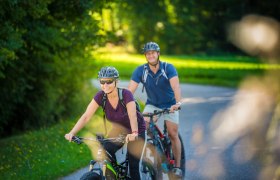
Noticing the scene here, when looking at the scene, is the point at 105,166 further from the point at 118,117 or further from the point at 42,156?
the point at 42,156

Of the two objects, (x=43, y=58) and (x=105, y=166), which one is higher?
(x=43, y=58)

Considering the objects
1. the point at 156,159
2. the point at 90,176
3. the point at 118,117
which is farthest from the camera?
the point at 156,159

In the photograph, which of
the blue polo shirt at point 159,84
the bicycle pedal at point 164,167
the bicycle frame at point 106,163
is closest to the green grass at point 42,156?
the bicycle pedal at point 164,167

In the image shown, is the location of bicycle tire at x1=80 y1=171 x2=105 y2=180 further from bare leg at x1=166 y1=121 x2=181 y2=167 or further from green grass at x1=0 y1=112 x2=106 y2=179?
green grass at x1=0 y1=112 x2=106 y2=179

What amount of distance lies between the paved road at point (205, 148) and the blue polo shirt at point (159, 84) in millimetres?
1269

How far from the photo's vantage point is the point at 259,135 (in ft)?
41.6

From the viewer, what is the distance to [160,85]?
27.7 ft

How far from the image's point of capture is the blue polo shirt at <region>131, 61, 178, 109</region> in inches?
331

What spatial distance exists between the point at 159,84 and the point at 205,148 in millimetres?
3460

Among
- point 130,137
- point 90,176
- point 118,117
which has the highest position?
point 118,117

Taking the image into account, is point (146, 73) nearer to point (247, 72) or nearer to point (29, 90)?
point (29, 90)

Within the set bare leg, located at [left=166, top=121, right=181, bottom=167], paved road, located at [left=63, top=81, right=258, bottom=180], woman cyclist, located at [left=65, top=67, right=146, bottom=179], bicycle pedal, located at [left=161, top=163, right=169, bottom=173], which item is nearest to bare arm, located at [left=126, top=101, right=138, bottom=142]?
woman cyclist, located at [left=65, top=67, right=146, bottom=179]

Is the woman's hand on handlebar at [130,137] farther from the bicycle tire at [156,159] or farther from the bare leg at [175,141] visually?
the bare leg at [175,141]

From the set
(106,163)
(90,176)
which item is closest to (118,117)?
(106,163)
